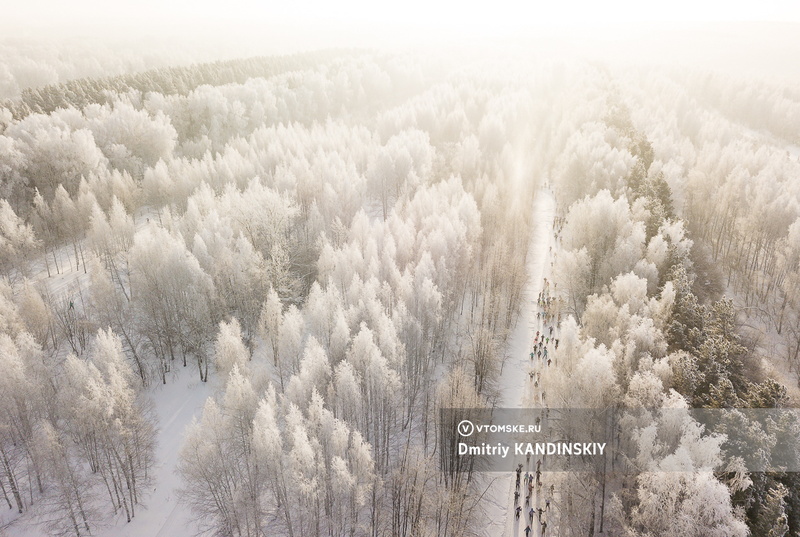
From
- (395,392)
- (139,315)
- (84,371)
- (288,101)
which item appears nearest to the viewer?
(84,371)

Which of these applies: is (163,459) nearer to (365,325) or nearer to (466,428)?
(365,325)

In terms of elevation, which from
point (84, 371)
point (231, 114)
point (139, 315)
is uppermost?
point (231, 114)

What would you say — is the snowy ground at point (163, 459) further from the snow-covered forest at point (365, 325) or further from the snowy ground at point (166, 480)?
the snow-covered forest at point (365, 325)

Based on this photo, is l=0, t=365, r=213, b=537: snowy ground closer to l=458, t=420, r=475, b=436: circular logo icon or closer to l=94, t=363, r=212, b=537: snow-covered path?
l=94, t=363, r=212, b=537: snow-covered path

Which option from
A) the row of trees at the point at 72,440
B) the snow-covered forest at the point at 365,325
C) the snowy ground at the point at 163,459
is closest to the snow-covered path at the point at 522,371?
the snow-covered forest at the point at 365,325

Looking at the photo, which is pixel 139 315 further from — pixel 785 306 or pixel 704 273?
pixel 785 306

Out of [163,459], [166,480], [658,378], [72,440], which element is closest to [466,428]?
[658,378]

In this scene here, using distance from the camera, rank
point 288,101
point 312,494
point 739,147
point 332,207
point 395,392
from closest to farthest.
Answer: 1. point 312,494
2. point 395,392
3. point 332,207
4. point 739,147
5. point 288,101

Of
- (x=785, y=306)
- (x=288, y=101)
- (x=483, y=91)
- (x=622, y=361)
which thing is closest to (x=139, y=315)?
(x=622, y=361)
